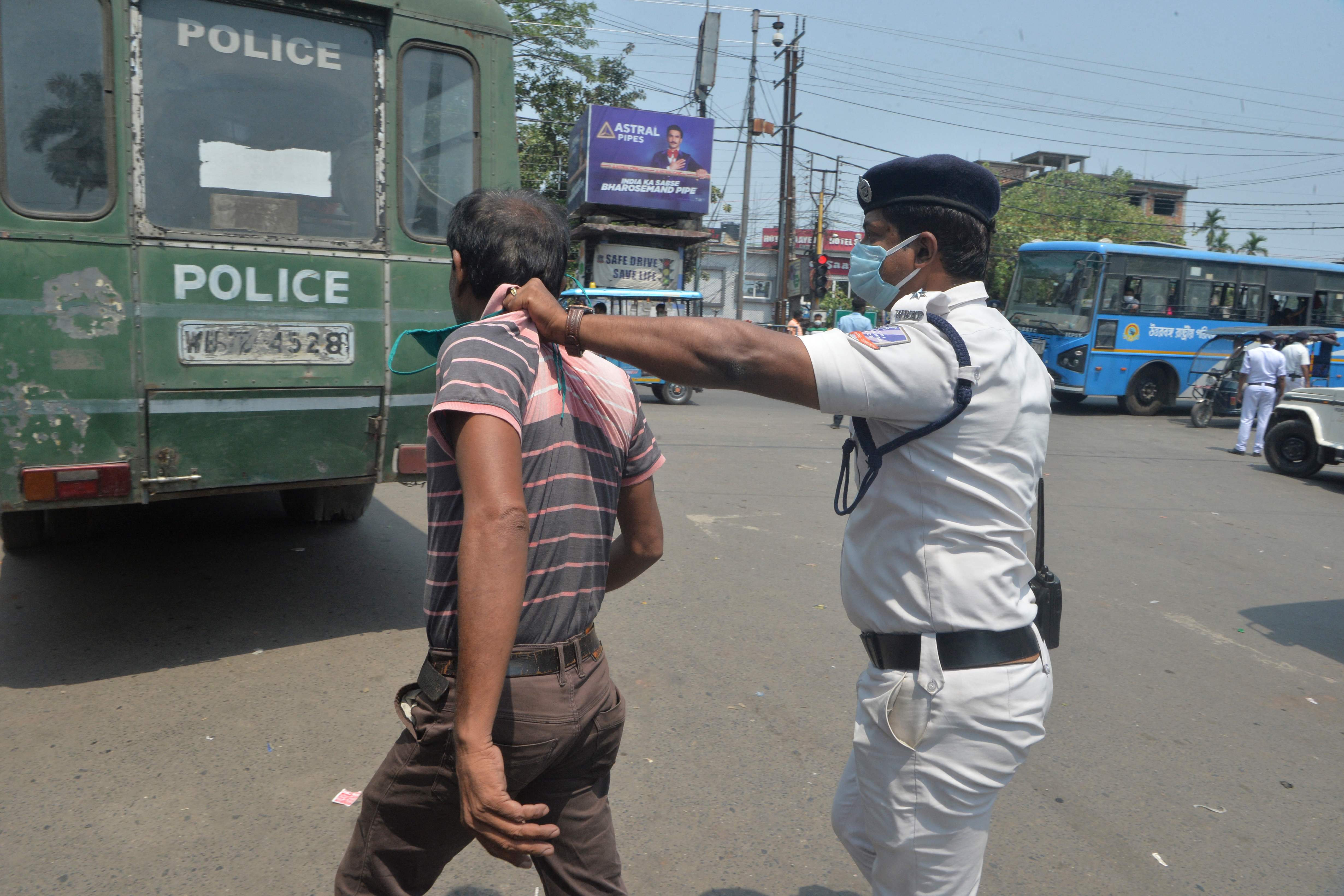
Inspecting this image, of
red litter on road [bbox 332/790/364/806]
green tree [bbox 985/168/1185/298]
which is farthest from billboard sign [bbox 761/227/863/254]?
red litter on road [bbox 332/790/364/806]

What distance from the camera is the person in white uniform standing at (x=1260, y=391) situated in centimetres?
1316

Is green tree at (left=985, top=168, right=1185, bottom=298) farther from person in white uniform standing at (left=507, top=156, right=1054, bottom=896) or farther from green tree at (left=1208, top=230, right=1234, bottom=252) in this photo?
person in white uniform standing at (left=507, top=156, right=1054, bottom=896)

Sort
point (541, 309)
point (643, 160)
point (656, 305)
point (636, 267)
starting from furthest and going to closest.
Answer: point (636, 267)
point (643, 160)
point (656, 305)
point (541, 309)

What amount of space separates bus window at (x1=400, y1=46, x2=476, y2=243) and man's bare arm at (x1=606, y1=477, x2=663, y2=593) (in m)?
2.82

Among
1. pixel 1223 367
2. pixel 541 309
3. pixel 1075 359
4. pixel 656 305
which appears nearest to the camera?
pixel 541 309

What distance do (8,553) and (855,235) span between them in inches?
1784

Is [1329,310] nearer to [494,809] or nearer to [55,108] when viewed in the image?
[55,108]

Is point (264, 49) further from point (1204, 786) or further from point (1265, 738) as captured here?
point (1265, 738)

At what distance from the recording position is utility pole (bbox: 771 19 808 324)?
2625 centimetres

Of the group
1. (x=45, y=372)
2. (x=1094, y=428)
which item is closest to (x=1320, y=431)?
(x=1094, y=428)

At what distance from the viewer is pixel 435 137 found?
4.64m

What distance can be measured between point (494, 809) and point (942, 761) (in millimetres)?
808

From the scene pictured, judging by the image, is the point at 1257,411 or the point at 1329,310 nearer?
the point at 1257,411

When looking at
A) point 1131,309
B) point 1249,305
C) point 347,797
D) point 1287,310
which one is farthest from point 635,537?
point 1287,310
